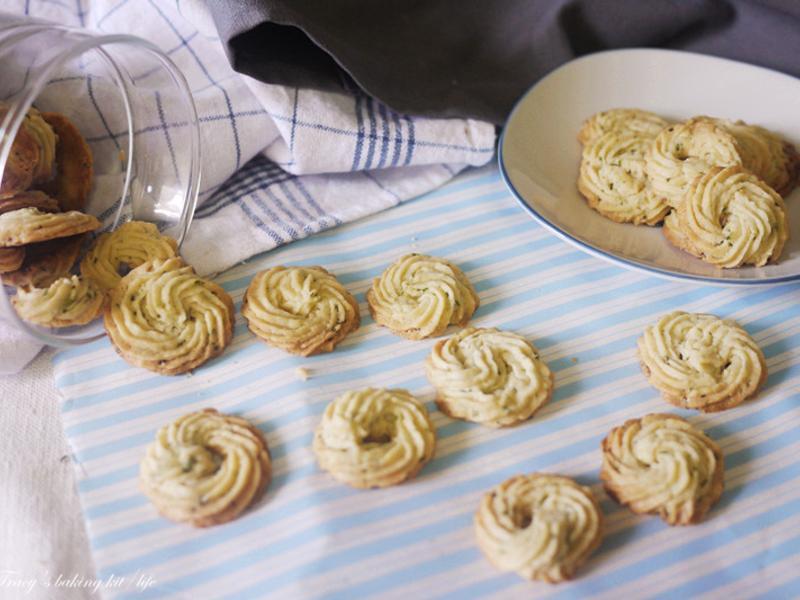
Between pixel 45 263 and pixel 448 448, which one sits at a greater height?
pixel 45 263

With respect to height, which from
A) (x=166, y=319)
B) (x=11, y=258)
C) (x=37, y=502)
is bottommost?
(x=37, y=502)

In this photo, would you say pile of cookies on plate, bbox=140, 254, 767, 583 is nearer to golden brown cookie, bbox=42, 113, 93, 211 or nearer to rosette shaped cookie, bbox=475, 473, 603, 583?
rosette shaped cookie, bbox=475, 473, 603, 583

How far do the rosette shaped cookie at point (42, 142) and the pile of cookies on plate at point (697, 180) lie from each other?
1.09 meters

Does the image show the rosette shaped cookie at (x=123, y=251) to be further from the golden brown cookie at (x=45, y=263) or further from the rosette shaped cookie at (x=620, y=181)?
the rosette shaped cookie at (x=620, y=181)

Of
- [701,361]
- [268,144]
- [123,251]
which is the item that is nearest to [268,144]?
[268,144]

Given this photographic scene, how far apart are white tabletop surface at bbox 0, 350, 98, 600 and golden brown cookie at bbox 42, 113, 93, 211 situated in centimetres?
36

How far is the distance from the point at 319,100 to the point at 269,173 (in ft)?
0.71

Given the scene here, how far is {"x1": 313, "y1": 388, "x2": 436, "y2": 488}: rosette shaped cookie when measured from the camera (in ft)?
4.33

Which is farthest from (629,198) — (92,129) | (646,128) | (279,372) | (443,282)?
(92,129)

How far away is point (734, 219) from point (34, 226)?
128 cm

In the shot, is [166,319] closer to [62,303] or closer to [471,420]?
[62,303]

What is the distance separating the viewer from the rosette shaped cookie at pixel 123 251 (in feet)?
5.22

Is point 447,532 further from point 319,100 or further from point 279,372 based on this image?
point 319,100

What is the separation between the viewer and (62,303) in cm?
143
